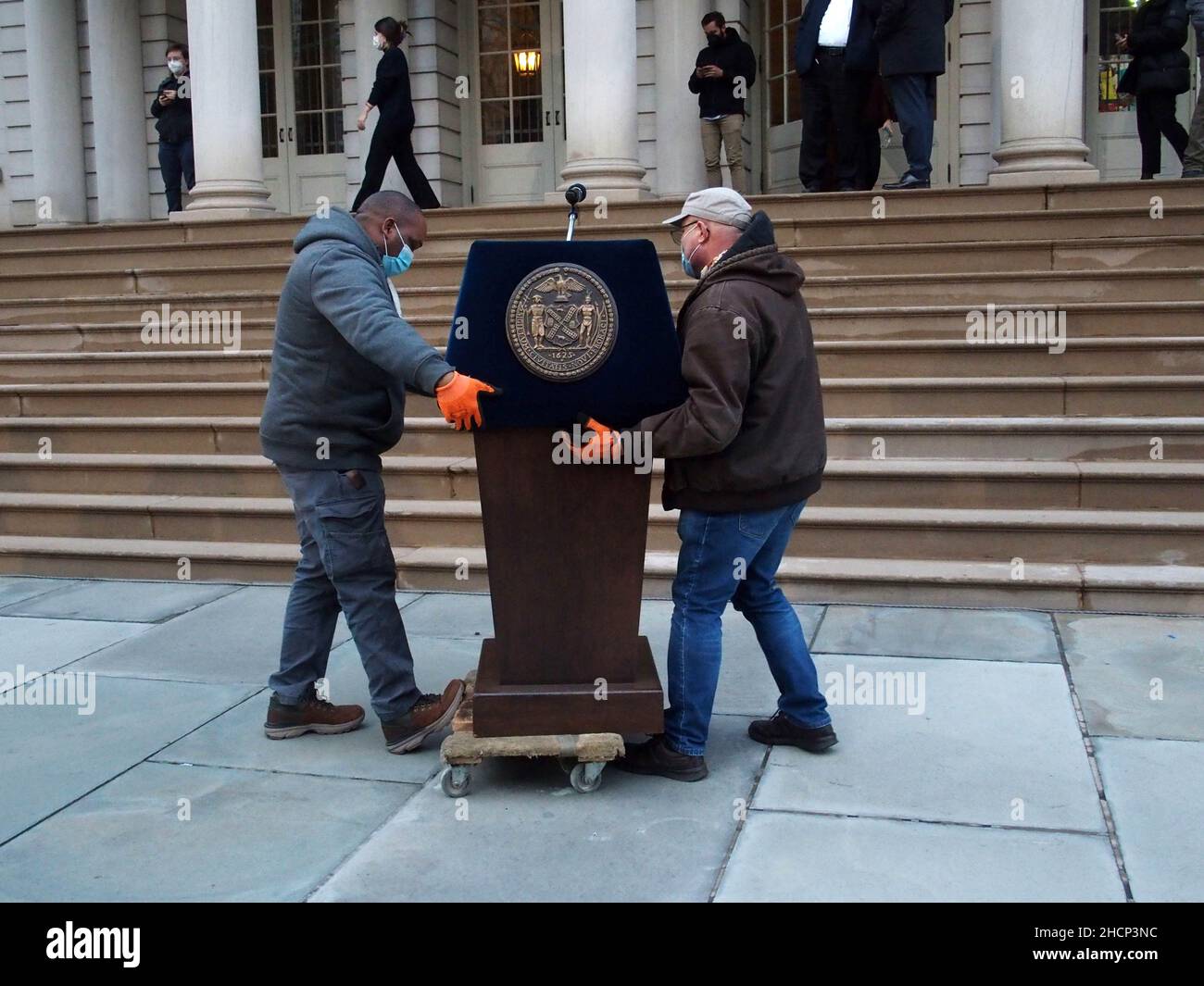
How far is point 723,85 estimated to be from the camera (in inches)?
443

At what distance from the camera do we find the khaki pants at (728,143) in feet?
37.6

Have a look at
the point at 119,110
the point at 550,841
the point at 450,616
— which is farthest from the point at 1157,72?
the point at 119,110

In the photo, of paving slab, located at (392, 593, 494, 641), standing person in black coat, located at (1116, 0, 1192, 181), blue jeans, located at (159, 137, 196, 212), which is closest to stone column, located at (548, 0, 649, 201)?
standing person in black coat, located at (1116, 0, 1192, 181)

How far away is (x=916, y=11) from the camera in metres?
9.09

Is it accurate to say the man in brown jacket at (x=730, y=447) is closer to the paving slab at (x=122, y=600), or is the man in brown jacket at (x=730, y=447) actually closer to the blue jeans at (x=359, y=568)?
the blue jeans at (x=359, y=568)

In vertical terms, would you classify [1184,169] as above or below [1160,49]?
below

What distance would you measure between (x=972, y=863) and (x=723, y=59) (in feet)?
29.6

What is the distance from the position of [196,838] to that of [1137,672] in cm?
371

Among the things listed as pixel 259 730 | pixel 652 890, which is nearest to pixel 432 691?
pixel 259 730

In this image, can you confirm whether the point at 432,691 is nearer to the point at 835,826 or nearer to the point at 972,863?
the point at 835,826

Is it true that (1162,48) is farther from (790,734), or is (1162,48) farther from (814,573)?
(790,734)

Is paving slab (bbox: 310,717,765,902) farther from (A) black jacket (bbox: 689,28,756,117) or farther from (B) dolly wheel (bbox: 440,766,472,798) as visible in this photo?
(A) black jacket (bbox: 689,28,756,117)

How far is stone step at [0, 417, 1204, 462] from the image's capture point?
22.6 feet

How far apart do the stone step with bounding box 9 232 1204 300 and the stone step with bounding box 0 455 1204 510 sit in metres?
2.11
